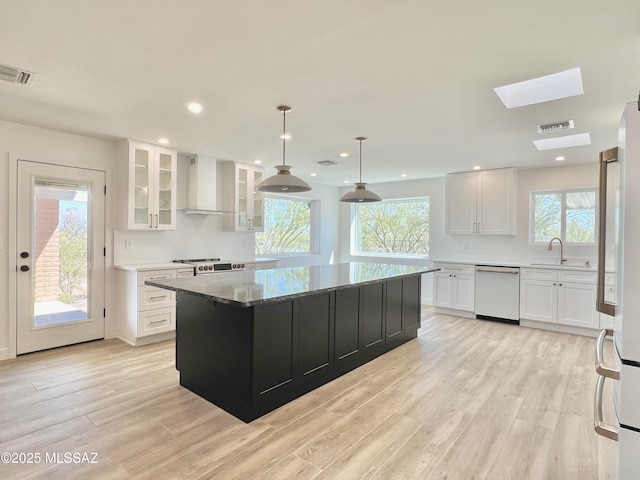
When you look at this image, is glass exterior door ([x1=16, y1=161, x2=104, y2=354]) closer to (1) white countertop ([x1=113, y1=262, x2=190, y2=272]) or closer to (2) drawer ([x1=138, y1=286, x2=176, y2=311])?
(1) white countertop ([x1=113, y1=262, x2=190, y2=272])

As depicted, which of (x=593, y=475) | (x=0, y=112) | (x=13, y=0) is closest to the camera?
(x=13, y=0)

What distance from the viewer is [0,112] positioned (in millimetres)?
3412

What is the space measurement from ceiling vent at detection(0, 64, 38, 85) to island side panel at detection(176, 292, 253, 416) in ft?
6.39

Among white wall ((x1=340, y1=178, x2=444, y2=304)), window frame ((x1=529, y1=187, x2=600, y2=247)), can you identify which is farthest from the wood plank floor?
white wall ((x1=340, y1=178, x2=444, y2=304))

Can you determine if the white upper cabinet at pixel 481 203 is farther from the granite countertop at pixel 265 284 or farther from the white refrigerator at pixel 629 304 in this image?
the white refrigerator at pixel 629 304

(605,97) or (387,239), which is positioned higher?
(605,97)

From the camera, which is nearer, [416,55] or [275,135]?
[416,55]

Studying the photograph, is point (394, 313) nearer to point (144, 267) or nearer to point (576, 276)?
point (576, 276)

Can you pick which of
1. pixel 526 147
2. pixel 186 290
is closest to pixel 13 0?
pixel 186 290

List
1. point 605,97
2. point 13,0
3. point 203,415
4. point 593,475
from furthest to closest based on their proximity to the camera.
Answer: point 605,97 < point 203,415 < point 593,475 < point 13,0

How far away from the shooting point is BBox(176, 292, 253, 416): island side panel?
2.56 metres

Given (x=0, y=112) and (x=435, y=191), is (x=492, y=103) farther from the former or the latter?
(x=0, y=112)

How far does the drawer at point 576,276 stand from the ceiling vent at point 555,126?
226 centimetres

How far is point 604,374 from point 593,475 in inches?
39.4
